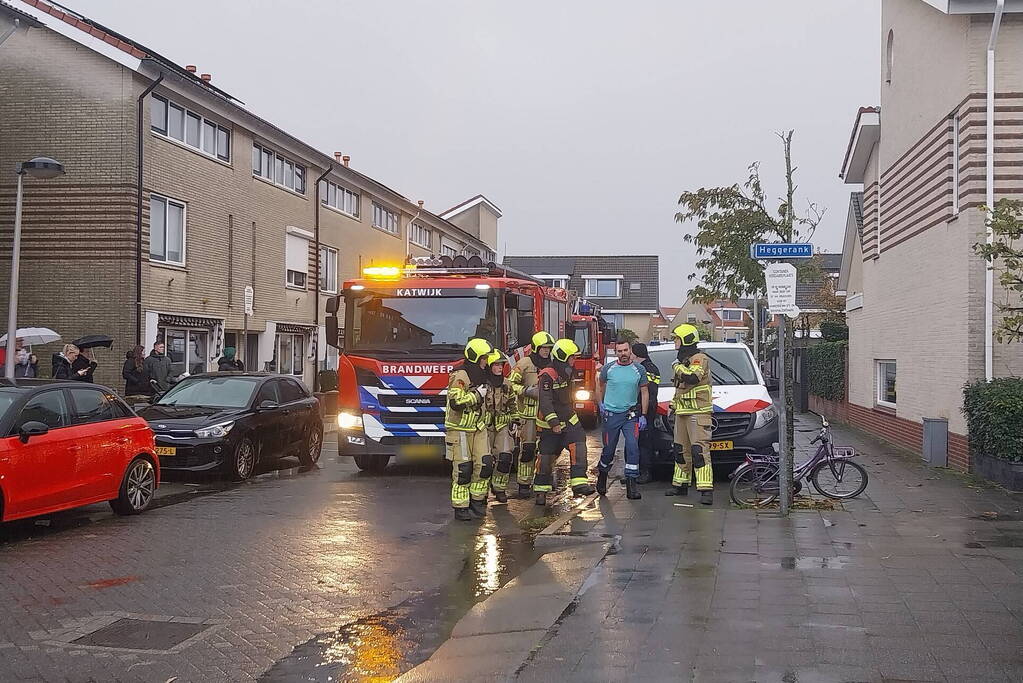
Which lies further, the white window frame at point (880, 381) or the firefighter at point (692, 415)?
the white window frame at point (880, 381)

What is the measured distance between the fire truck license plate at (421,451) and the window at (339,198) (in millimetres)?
18761

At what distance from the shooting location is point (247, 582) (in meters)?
7.69

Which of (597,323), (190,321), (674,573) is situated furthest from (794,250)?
(190,321)

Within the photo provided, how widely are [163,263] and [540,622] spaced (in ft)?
57.2

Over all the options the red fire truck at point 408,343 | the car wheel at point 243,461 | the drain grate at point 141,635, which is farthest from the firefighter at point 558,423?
the drain grate at point 141,635

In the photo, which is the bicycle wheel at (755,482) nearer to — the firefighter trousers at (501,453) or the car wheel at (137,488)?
the firefighter trousers at (501,453)

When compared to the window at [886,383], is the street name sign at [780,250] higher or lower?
higher

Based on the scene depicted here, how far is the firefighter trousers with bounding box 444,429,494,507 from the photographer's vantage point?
412 inches

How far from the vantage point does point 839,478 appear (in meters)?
11.3

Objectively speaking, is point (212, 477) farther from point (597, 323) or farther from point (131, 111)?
point (597, 323)

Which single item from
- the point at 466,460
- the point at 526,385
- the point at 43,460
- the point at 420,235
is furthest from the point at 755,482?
the point at 420,235

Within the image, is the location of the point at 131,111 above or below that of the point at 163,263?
above

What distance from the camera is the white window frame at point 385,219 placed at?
37.0 metres

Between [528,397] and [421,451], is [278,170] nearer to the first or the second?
[421,451]
